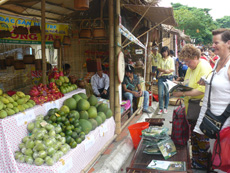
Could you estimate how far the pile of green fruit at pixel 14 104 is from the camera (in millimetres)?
2980

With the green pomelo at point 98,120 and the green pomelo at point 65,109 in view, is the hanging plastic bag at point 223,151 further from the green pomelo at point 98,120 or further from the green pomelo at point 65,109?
the green pomelo at point 65,109

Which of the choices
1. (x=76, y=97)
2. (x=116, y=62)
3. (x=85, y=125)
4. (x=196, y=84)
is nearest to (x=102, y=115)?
(x=76, y=97)

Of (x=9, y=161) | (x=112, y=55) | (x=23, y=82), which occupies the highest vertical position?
(x=112, y=55)

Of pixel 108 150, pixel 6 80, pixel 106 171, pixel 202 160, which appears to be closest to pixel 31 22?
pixel 6 80

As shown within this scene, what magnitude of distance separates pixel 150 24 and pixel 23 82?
195 inches

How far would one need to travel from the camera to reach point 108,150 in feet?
14.5

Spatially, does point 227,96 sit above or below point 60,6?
below

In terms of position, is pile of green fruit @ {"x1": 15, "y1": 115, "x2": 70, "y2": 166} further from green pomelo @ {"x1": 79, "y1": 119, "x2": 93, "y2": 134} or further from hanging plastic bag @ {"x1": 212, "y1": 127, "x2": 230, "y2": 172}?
hanging plastic bag @ {"x1": 212, "y1": 127, "x2": 230, "y2": 172}

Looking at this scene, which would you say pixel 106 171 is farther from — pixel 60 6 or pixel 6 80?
pixel 60 6

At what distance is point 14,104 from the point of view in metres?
3.19

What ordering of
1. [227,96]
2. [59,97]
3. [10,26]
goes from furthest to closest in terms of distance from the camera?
1. [10,26]
2. [59,97]
3. [227,96]

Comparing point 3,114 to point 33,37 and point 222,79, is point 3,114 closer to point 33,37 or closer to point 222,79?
point 222,79

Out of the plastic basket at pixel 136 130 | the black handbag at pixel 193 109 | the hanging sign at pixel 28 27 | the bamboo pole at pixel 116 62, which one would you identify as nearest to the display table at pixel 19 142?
the plastic basket at pixel 136 130

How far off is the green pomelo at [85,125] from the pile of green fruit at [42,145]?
482mm
